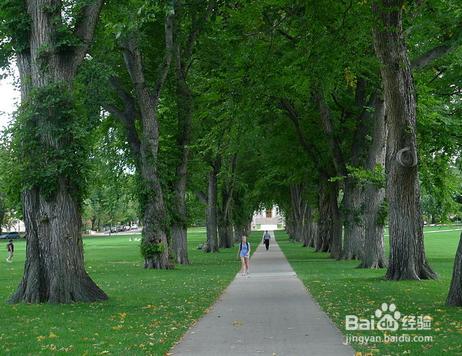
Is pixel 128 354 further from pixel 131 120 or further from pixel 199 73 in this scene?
pixel 199 73

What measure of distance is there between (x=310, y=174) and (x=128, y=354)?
3036cm

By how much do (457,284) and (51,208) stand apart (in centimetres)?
835

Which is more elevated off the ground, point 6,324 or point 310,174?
point 310,174

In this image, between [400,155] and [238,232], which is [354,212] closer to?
[400,155]

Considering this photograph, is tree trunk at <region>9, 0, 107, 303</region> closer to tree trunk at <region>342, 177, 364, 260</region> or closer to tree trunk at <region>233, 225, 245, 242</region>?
tree trunk at <region>342, 177, 364, 260</region>

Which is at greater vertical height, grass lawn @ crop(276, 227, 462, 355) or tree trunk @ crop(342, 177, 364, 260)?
tree trunk @ crop(342, 177, 364, 260)

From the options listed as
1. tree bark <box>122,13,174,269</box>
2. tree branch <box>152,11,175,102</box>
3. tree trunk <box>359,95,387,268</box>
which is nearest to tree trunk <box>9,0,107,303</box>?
tree branch <box>152,11,175,102</box>

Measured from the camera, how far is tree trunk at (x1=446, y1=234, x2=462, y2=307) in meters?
12.0

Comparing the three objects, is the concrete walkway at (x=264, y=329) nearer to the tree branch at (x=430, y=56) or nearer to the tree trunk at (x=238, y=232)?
the tree branch at (x=430, y=56)

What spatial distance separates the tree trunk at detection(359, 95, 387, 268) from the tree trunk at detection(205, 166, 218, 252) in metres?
19.4

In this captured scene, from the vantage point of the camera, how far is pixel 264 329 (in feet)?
34.2

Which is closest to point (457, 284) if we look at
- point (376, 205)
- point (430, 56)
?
point (430, 56)

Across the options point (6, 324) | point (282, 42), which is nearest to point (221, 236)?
point (282, 42)

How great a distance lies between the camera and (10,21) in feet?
49.0
